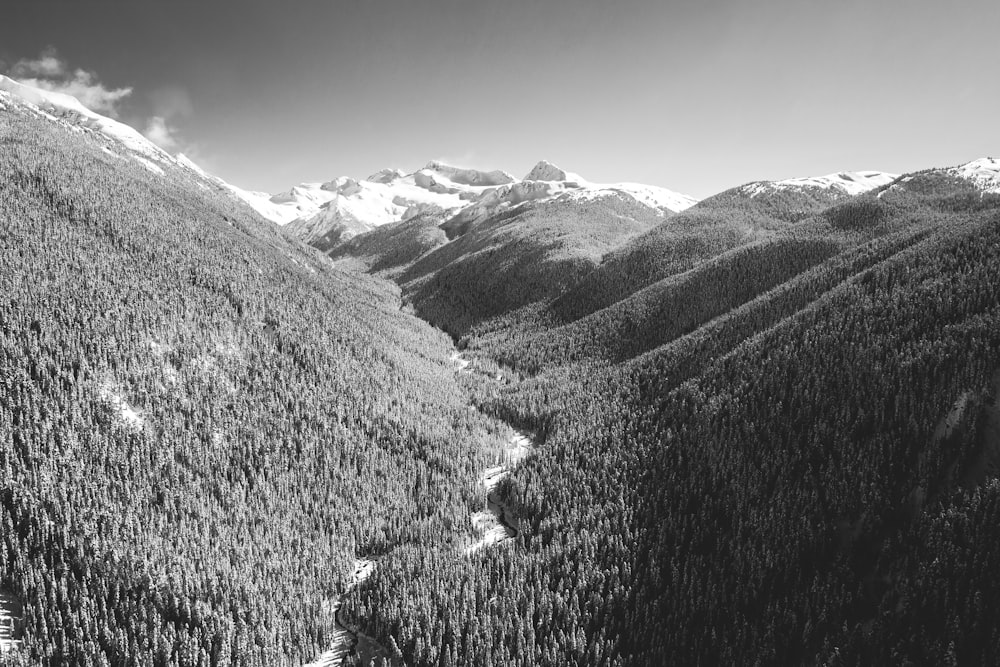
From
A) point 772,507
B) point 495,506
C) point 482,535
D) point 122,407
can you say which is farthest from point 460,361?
point 772,507

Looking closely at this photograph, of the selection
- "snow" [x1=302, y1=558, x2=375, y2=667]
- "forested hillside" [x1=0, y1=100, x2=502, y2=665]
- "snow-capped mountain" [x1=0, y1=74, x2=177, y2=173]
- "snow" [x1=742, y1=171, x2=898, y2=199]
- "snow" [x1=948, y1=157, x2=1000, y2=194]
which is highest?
"snow-capped mountain" [x1=0, y1=74, x2=177, y2=173]

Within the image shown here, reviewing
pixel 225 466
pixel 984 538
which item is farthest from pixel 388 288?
pixel 984 538

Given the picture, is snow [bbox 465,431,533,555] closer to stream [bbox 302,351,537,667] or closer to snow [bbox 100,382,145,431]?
stream [bbox 302,351,537,667]

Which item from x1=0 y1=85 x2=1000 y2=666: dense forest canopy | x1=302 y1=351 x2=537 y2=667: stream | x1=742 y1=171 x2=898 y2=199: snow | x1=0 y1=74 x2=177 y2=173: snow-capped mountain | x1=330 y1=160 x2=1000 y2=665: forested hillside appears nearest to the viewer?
x1=330 y1=160 x2=1000 y2=665: forested hillside

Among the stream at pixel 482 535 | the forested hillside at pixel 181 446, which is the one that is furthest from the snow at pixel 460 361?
the stream at pixel 482 535

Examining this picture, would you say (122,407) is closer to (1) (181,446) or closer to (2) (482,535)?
(1) (181,446)

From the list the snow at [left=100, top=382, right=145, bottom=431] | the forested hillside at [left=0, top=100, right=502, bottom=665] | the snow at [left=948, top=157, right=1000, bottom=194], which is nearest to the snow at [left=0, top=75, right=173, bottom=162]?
the forested hillside at [left=0, top=100, right=502, bottom=665]
